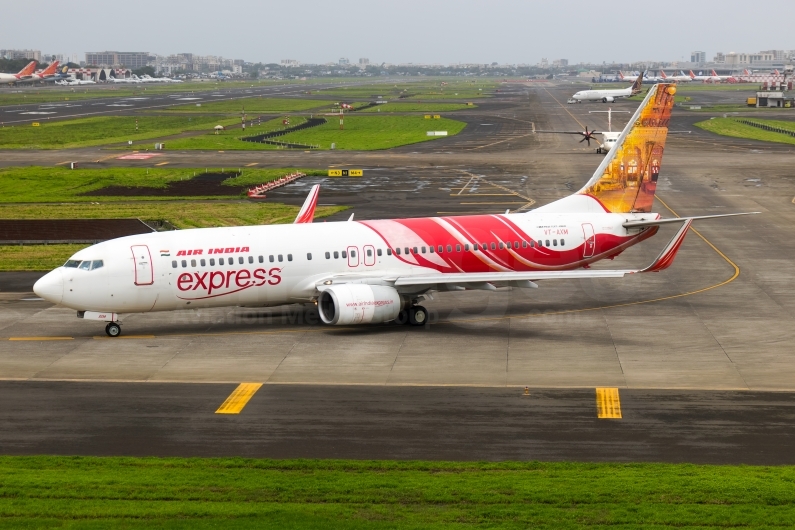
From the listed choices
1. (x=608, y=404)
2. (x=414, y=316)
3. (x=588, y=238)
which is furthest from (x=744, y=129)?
(x=608, y=404)

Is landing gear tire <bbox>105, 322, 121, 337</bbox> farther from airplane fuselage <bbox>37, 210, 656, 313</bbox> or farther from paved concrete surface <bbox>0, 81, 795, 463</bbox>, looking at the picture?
airplane fuselage <bbox>37, 210, 656, 313</bbox>

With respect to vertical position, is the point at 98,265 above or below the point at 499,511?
above

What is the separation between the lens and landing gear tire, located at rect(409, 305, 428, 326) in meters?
43.4

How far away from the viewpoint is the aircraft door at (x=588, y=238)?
155 ft

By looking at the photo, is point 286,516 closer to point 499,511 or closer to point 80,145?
point 499,511

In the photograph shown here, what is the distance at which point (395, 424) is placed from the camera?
98.8 ft

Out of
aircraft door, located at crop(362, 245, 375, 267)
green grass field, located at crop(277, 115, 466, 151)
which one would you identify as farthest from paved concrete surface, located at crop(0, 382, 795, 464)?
green grass field, located at crop(277, 115, 466, 151)

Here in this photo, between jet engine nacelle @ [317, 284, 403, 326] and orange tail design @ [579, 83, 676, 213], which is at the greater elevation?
orange tail design @ [579, 83, 676, 213]

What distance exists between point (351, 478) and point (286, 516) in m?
2.88

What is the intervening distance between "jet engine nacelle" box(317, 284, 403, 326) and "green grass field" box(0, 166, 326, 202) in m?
44.8

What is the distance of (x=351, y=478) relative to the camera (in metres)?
25.4

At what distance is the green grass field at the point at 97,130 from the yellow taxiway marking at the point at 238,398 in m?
106

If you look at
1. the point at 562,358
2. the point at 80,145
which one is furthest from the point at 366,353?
the point at 80,145

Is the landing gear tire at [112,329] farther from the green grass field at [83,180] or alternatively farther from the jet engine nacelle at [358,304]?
the green grass field at [83,180]
